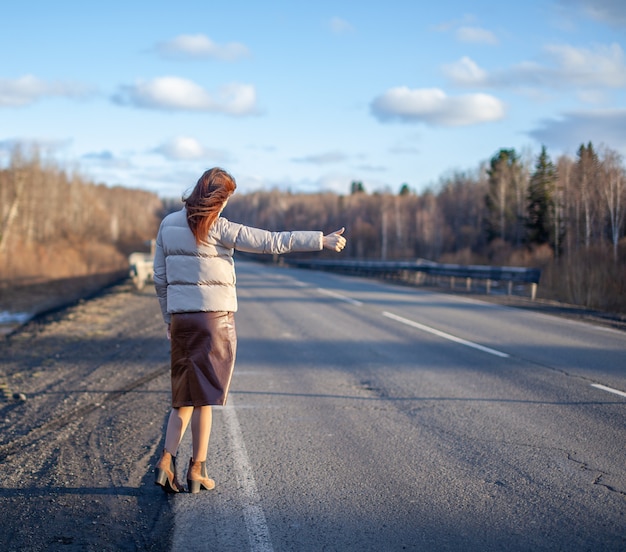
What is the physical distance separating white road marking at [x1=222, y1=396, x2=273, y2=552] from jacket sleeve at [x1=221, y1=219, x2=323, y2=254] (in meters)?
1.65

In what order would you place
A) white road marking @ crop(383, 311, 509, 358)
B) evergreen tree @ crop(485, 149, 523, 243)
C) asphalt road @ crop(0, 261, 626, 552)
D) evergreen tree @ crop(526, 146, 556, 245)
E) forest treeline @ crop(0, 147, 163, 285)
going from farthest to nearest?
evergreen tree @ crop(485, 149, 523, 243) < forest treeline @ crop(0, 147, 163, 285) < evergreen tree @ crop(526, 146, 556, 245) < white road marking @ crop(383, 311, 509, 358) < asphalt road @ crop(0, 261, 626, 552)

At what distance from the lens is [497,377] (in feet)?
27.3

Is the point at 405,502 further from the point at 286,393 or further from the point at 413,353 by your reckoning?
the point at 413,353

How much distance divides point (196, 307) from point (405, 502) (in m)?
1.88

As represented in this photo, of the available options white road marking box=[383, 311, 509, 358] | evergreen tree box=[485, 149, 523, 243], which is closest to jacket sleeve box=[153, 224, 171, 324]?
white road marking box=[383, 311, 509, 358]

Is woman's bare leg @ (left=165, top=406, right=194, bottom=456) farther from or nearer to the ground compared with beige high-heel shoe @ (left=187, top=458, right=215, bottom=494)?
farther from the ground

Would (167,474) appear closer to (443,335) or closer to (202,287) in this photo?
(202,287)

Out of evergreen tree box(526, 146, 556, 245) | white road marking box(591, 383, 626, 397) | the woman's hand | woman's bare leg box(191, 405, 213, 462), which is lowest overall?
white road marking box(591, 383, 626, 397)

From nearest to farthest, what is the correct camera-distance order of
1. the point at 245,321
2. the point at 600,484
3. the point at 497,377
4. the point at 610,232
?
1. the point at 600,484
2. the point at 497,377
3. the point at 245,321
4. the point at 610,232

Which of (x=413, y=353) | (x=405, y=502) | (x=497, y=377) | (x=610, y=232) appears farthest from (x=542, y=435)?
(x=610, y=232)

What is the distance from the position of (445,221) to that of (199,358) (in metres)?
78.8

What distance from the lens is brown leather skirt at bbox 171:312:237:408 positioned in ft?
14.6

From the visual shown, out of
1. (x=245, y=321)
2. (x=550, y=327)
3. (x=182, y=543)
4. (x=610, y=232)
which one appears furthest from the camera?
(x=610, y=232)

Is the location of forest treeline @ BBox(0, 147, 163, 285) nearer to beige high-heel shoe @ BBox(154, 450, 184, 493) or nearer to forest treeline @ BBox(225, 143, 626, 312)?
forest treeline @ BBox(225, 143, 626, 312)
